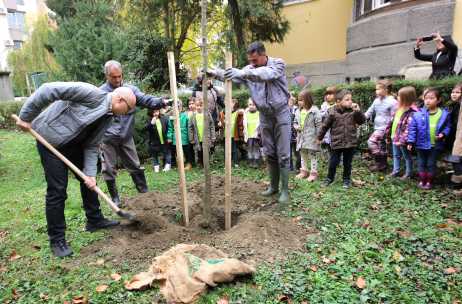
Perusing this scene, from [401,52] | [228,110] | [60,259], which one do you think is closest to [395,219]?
[228,110]

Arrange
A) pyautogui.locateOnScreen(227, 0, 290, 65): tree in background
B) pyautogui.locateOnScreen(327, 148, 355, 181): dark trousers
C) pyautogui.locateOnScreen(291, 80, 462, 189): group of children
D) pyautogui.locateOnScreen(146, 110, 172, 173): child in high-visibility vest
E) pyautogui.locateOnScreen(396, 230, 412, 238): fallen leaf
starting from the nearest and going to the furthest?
pyautogui.locateOnScreen(396, 230, 412, 238): fallen leaf < pyautogui.locateOnScreen(291, 80, 462, 189): group of children < pyautogui.locateOnScreen(327, 148, 355, 181): dark trousers < pyautogui.locateOnScreen(146, 110, 172, 173): child in high-visibility vest < pyautogui.locateOnScreen(227, 0, 290, 65): tree in background

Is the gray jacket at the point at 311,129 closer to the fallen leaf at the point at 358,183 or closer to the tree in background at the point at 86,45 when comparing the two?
the fallen leaf at the point at 358,183

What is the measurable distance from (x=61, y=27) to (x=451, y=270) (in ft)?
26.8

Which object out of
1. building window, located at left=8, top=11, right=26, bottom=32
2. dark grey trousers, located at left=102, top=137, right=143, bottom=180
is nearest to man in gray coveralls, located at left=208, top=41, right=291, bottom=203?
dark grey trousers, located at left=102, top=137, right=143, bottom=180

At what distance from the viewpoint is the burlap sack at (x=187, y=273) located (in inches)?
115

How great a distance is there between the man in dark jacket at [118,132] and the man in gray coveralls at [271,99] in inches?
48.6

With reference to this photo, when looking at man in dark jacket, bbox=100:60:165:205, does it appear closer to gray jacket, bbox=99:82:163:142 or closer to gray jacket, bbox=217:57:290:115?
gray jacket, bbox=99:82:163:142

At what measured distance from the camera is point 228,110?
398 cm

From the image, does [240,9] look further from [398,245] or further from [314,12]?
[398,245]

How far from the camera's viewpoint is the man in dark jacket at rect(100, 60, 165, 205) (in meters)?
4.66

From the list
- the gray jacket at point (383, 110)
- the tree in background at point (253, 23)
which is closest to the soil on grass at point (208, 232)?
the gray jacket at point (383, 110)

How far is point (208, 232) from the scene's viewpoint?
4383 mm

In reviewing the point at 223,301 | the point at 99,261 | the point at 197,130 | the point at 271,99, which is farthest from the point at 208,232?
the point at 197,130

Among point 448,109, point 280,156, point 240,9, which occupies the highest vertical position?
point 240,9
